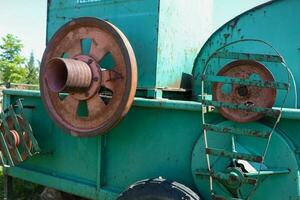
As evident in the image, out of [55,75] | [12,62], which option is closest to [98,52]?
[55,75]

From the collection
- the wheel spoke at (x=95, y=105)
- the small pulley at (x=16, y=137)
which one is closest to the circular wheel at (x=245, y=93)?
the wheel spoke at (x=95, y=105)

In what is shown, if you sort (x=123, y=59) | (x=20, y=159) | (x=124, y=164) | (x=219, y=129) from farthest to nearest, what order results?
1. (x=20, y=159)
2. (x=124, y=164)
3. (x=123, y=59)
4. (x=219, y=129)

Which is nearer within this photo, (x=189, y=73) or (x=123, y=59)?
(x=123, y=59)

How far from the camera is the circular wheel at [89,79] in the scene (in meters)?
2.82

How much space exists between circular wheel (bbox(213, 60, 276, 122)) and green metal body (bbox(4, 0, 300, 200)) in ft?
0.27

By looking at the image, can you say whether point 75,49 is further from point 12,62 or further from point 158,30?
point 12,62

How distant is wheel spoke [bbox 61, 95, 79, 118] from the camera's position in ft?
10.2

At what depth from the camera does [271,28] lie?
3.18m

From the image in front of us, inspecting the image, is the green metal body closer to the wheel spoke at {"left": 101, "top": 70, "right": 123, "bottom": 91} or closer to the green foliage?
the wheel spoke at {"left": 101, "top": 70, "right": 123, "bottom": 91}

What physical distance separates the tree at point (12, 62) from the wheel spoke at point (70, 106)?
793 inches

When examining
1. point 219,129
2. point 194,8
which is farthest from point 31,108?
point 219,129

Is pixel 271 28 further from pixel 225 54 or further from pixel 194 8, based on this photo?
pixel 225 54

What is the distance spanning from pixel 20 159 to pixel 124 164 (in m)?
1.09

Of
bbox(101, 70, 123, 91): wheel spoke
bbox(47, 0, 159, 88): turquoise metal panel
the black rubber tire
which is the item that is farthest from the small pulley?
the black rubber tire
